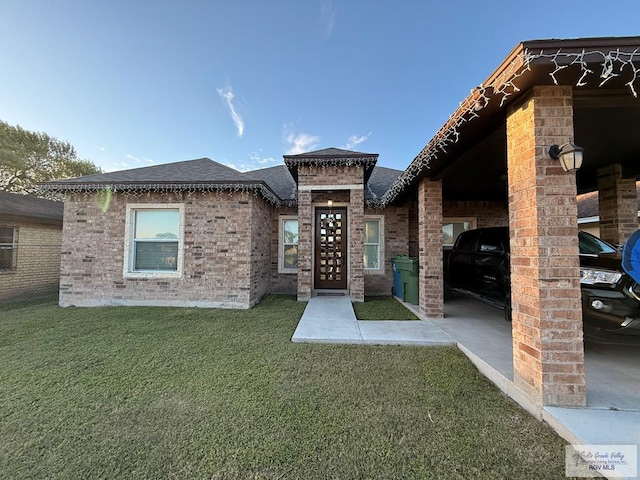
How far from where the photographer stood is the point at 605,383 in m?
2.44

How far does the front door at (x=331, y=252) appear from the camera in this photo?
754 centimetres

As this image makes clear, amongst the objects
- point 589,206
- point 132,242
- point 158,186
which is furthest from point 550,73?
point 589,206

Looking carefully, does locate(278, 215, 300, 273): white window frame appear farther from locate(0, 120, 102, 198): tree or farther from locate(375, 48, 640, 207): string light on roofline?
locate(0, 120, 102, 198): tree

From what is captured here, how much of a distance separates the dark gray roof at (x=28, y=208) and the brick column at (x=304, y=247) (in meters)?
8.25

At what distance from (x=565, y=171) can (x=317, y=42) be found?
30.6 ft

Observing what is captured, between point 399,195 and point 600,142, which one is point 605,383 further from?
point 399,195

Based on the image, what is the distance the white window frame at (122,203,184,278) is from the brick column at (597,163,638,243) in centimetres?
892

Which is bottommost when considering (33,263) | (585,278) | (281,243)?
(33,263)

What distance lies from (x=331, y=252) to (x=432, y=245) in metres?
3.33

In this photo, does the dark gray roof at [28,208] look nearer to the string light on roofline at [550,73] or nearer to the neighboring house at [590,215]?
the string light on roofline at [550,73]

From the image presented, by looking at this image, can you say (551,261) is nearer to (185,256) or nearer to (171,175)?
(185,256)

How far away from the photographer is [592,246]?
3.69 m

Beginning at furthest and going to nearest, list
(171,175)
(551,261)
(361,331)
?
(171,175), (361,331), (551,261)

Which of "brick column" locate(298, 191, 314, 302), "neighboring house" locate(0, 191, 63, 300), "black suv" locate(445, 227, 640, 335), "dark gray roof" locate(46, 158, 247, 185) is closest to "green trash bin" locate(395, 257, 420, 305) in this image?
"black suv" locate(445, 227, 640, 335)
